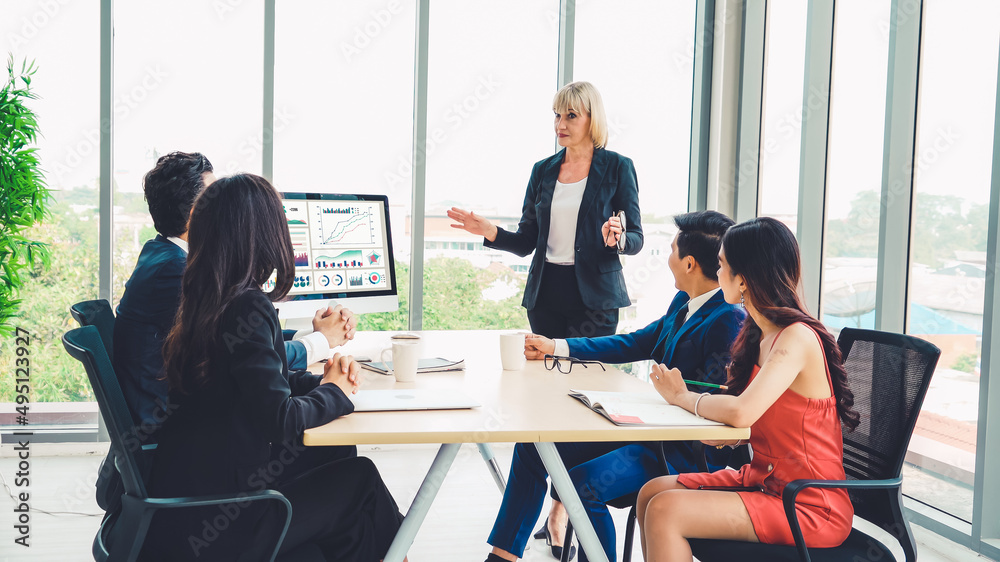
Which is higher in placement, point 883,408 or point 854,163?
point 854,163

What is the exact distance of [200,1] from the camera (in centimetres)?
364

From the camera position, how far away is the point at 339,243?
101 inches

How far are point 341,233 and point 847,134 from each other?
2.34 meters

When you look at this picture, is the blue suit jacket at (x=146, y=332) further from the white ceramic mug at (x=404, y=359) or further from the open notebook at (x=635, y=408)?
the open notebook at (x=635, y=408)

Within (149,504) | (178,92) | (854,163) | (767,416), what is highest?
(178,92)

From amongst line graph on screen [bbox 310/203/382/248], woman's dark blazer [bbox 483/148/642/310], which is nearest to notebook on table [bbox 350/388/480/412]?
line graph on screen [bbox 310/203/382/248]

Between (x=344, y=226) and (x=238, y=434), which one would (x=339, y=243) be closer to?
(x=344, y=226)

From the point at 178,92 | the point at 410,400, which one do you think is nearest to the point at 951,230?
the point at 410,400

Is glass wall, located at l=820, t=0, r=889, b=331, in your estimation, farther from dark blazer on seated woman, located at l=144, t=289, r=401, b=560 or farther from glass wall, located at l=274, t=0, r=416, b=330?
dark blazer on seated woman, located at l=144, t=289, r=401, b=560

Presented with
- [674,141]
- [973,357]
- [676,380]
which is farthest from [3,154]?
[973,357]

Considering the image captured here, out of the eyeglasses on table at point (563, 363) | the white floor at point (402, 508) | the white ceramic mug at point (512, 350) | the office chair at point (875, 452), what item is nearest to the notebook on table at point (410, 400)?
the white ceramic mug at point (512, 350)

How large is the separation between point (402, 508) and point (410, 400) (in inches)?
62.9

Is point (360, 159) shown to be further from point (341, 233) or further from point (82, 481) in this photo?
point (82, 481)

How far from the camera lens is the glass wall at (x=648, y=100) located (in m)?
4.07
